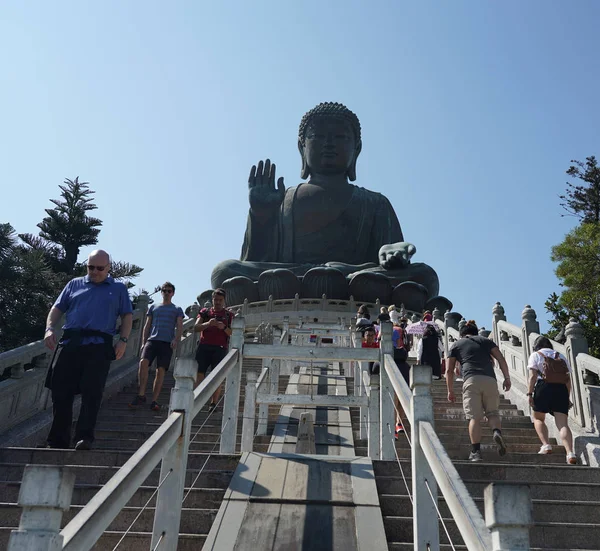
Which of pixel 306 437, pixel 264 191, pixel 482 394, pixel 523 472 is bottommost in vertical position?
pixel 523 472

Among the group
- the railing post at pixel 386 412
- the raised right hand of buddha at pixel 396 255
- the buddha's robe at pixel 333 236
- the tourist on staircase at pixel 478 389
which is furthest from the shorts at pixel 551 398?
the buddha's robe at pixel 333 236

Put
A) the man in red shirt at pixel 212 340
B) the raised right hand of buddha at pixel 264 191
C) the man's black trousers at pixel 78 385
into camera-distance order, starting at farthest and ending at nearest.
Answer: the raised right hand of buddha at pixel 264 191
the man in red shirt at pixel 212 340
the man's black trousers at pixel 78 385

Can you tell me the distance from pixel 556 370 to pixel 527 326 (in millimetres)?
2529

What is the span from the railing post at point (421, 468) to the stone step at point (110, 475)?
4.36 feet

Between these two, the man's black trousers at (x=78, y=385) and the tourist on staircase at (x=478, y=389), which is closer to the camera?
the man's black trousers at (x=78, y=385)

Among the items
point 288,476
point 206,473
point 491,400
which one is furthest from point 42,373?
point 491,400

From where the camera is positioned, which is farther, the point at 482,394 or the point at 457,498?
the point at 482,394

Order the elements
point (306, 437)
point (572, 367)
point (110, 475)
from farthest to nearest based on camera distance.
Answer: point (572, 367), point (306, 437), point (110, 475)

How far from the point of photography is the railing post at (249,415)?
4.60 m

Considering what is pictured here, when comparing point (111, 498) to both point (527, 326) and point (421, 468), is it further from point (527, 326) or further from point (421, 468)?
point (527, 326)

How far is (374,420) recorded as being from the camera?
189 inches

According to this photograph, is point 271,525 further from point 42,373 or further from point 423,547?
point 42,373

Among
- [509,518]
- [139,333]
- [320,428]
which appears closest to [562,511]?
[320,428]

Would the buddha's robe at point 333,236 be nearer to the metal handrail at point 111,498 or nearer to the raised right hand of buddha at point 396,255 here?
the raised right hand of buddha at point 396,255
